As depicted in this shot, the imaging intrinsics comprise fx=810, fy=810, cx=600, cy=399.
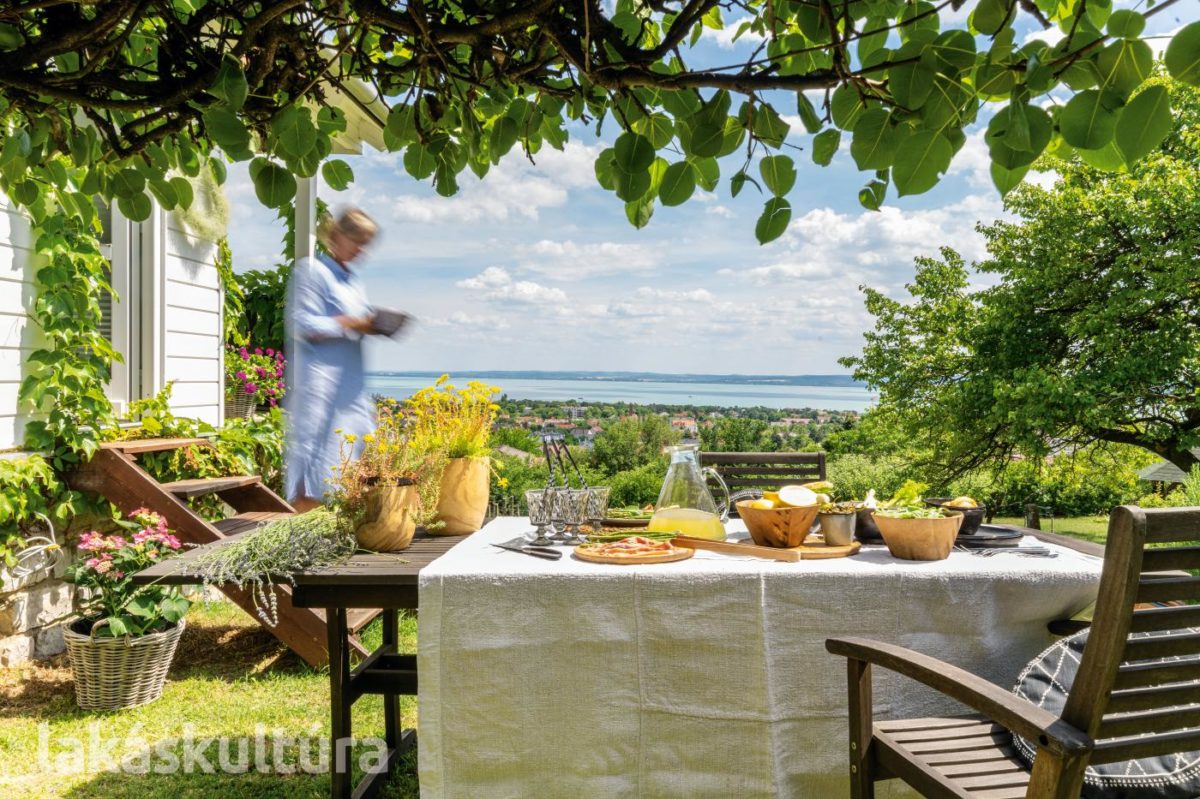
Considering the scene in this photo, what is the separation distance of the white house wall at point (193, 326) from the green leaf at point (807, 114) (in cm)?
479

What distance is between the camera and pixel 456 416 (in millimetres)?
2422

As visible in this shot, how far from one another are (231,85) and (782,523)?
166 cm


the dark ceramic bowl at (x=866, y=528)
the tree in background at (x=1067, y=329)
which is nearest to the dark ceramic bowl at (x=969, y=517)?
the dark ceramic bowl at (x=866, y=528)

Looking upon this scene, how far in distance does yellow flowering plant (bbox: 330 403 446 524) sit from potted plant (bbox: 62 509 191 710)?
1484 millimetres

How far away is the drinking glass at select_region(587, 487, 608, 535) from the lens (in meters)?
2.41

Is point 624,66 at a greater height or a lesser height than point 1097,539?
greater

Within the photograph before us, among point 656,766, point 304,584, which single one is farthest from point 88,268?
point 656,766

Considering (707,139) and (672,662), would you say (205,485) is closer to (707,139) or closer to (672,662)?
(672,662)

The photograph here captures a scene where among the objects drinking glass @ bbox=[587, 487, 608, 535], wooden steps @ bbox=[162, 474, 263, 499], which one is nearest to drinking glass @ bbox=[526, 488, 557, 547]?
drinking glass @ bbox=[587, 487, 608, 535]

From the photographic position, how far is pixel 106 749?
2906 mm

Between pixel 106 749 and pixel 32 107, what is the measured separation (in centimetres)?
264

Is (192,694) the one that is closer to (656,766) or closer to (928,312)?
(656,766)

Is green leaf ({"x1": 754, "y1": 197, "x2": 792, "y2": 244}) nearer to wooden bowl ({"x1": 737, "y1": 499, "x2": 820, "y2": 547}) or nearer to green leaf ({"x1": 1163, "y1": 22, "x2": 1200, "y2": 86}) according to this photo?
green leaf ({"x1": 1163, "y1": 22, "x2": 1200, "y2": 86})

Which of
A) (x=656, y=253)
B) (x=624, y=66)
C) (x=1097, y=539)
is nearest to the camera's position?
(x=624, y=66)
